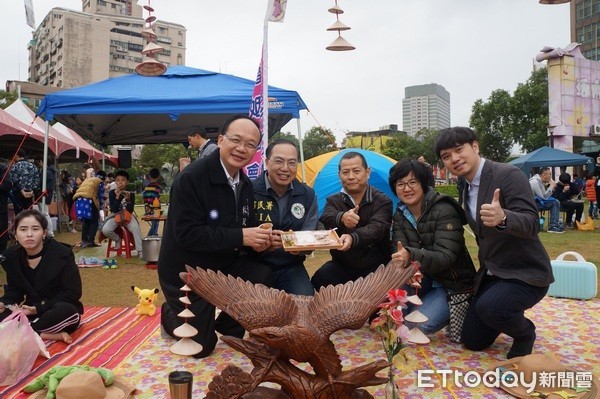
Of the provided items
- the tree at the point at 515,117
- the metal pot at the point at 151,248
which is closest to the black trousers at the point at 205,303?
the metal pot at the point at 151,248

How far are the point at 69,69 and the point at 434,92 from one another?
53569 millimetres

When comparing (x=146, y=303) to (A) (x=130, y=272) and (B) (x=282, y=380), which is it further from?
(B) (x=282, y=380)

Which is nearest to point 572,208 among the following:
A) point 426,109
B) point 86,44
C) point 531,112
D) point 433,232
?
point 433,232

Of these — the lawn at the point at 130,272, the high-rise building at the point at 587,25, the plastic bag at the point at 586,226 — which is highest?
the high-rise building at the point at 587,25

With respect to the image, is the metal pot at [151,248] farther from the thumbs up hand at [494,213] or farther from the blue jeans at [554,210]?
the blue jeans at [554,210]

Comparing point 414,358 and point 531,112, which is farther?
point 531,112

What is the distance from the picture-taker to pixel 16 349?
238cm

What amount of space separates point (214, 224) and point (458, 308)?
1.54 meters

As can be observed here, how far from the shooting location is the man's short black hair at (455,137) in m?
2.46

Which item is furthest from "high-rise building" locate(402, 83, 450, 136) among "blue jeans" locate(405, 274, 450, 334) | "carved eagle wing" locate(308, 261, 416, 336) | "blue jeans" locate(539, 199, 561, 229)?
"carved eagle wing" locate(308, 261, 416, 336)

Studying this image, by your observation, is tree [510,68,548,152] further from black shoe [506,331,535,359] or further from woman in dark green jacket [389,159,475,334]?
black shoe [506,331,535,359]

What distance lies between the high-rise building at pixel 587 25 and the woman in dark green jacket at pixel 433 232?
128 feet

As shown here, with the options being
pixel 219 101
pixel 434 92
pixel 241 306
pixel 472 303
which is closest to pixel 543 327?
pixel 472 303

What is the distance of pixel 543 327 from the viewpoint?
3148 mm
